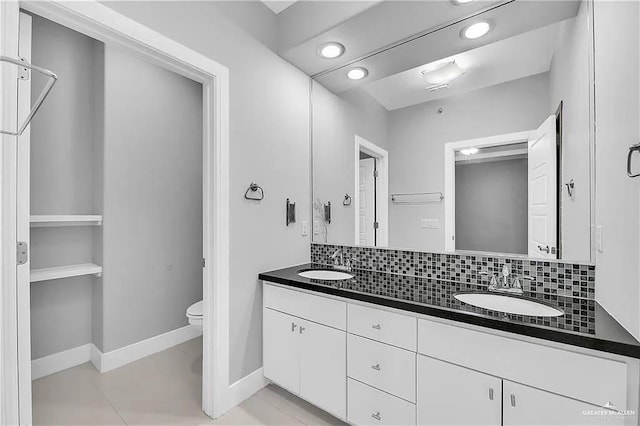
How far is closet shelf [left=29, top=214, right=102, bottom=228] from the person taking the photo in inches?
79.9

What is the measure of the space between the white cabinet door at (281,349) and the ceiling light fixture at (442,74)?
172 cm

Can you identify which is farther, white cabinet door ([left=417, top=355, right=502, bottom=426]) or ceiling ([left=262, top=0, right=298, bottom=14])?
ceiling ([left=262, top=0, right=298, bottom=14])

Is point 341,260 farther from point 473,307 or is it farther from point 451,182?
point 473,307

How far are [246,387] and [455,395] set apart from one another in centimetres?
131

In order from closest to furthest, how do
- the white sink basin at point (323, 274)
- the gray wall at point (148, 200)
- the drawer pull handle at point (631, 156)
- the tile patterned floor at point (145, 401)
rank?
the drawer pull handle at point (631, 156) → the tile patterned floor at point (145, 401) → the white sink basin at point (323, 274) → the gray wall at point (148, 200)

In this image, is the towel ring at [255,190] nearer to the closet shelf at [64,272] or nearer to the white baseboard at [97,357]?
the closet shelf at [64,272]

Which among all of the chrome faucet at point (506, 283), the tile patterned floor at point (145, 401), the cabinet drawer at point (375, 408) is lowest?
the tile patterned floor at point (145, 401)

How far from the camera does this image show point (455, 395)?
127 cm

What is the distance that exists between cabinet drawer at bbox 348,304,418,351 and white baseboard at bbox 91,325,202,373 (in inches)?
76.4

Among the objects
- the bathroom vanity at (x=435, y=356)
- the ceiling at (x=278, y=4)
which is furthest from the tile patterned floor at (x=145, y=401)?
the ceiling at (x=278, y=4)

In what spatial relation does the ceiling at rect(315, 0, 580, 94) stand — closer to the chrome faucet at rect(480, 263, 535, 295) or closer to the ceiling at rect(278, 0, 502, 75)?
the ceiling at rect(278, 0, 502, 75)

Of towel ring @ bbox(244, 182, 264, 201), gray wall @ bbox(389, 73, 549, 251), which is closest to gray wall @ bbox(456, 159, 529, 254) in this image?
gray wall @ bbox(389, 73, 549, 251)

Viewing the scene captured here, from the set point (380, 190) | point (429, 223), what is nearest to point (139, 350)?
point (380, 190)

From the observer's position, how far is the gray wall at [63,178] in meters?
2.22
